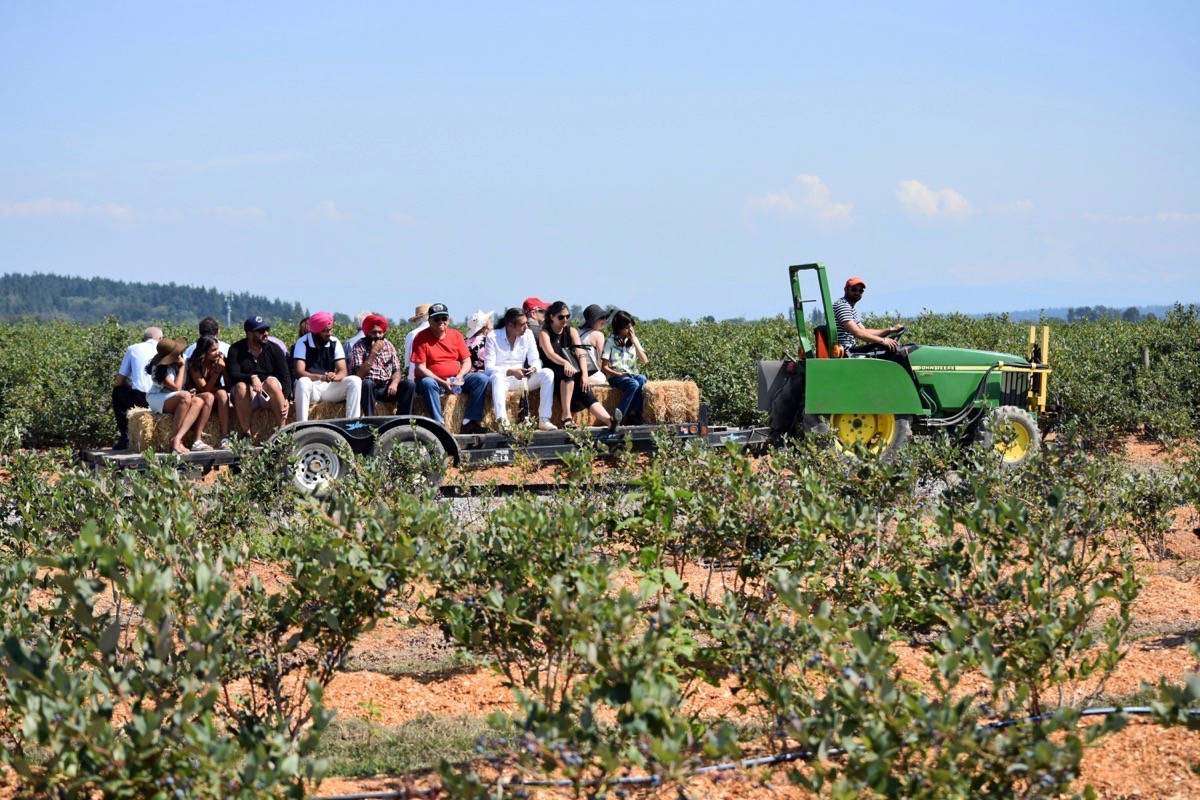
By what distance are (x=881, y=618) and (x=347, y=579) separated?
185 centimetres

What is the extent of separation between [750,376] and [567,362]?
569 cm

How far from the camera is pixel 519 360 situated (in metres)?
13.0

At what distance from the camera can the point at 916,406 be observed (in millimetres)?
13258

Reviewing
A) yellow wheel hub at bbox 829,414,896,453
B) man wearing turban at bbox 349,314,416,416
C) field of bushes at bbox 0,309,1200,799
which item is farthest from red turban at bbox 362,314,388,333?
yellow wheel hub at bbox 829,414,896,453

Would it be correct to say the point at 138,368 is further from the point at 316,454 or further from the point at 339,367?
the point at 316,454

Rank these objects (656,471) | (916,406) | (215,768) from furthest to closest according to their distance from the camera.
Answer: (916,406), (656,471), (215,768)

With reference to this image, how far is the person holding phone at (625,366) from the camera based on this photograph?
13.6 meters

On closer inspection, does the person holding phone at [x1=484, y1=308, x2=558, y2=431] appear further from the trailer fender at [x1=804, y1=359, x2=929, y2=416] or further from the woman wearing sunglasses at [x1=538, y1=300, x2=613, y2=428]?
the trailer fender at [x1=804, y1=359, x2=929, y2=416]

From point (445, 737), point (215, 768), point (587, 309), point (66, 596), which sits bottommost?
point (445, 737)

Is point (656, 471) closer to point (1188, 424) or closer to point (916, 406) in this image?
point (916, 406)

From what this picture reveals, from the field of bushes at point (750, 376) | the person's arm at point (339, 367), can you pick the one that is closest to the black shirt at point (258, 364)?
the person's arm at point (339, 367)

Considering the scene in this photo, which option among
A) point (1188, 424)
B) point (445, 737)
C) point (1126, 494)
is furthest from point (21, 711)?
point (1188, 424)

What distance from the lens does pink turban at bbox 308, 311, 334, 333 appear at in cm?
1224

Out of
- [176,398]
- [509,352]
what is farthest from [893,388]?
[176,398]
